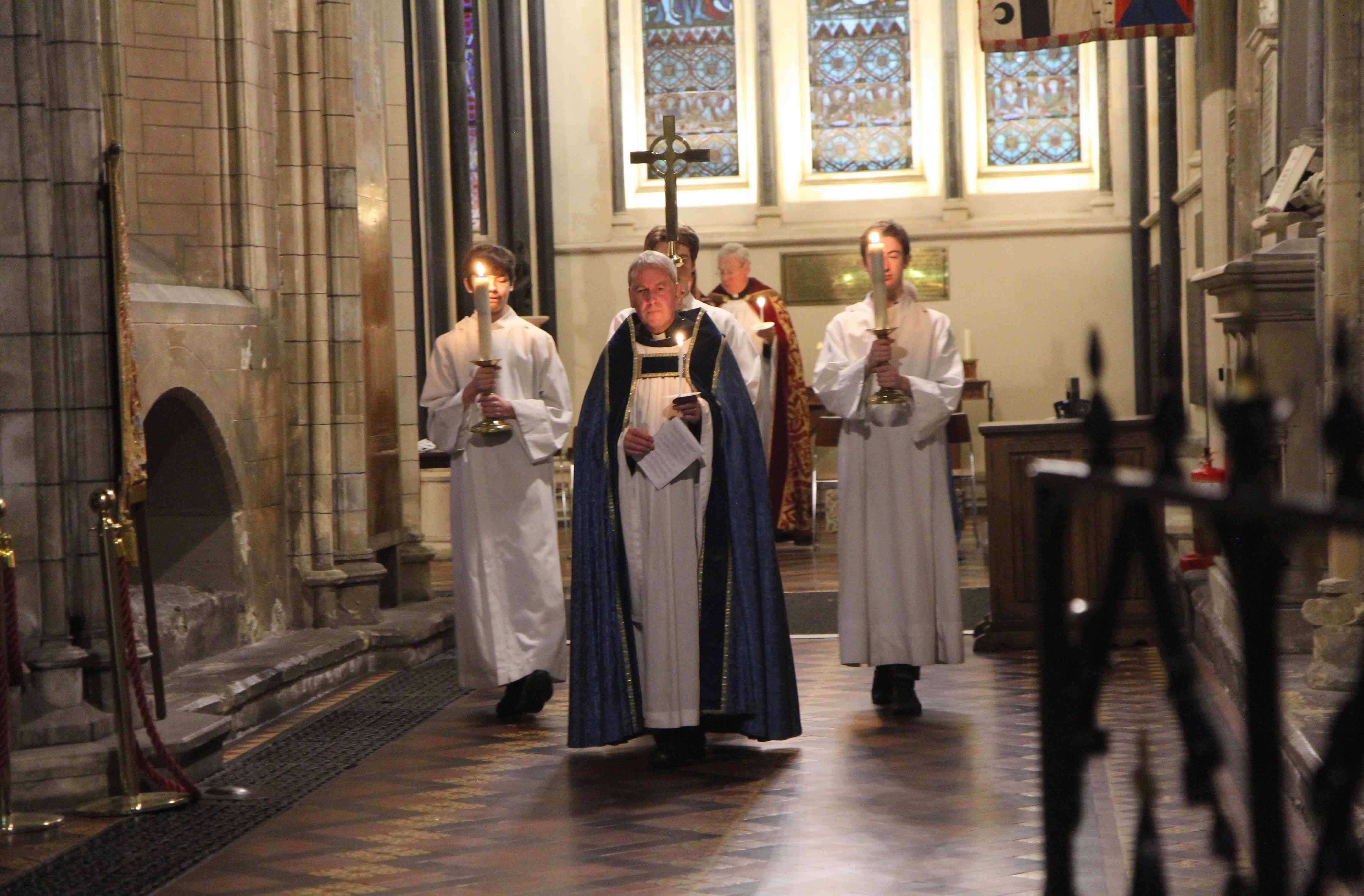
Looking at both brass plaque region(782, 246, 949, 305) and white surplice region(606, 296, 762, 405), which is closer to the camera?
white surplice region(606, 296, 762, 405)

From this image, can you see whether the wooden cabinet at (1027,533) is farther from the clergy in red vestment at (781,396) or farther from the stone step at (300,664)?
the clergy in red vestment at (781,396)

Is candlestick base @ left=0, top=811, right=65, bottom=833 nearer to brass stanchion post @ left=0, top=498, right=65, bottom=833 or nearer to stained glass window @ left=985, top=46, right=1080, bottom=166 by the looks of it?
brass stanchion post @ left=0, top=498, right=65, bottom=833

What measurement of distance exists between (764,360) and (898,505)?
16.0 feet

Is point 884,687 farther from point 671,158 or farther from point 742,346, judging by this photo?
point 671,158

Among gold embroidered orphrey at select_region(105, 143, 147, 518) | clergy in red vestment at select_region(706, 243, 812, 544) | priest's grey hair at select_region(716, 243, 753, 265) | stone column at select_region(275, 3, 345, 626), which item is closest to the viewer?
gold embroidered orphrey at select_region(105, 143, 147, 518)

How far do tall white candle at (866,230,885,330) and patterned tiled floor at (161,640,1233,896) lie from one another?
137cm

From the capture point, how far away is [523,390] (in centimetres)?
639

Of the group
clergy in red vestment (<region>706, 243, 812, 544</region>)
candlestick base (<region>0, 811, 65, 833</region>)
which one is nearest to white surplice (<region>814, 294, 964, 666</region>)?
candlestick base (<region>0, 811, 65, 833</region>)

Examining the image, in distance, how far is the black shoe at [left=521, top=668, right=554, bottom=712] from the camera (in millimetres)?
6176

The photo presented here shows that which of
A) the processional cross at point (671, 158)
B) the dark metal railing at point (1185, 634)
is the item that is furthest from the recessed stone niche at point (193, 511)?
the dark metal railing at point (1185, 634)

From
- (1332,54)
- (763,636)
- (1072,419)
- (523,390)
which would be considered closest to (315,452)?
(523,390)

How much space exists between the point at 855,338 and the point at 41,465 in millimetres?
2811

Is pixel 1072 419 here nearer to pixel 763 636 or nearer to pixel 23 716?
pixel 763 636

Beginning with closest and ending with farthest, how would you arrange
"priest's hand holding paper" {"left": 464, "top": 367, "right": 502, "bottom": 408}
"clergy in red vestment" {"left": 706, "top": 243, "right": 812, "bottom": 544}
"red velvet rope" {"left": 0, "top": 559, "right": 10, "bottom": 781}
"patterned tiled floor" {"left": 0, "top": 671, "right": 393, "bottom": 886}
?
1. "patterned tiled floor" {"left": 0, "top": 671, "right": 393, "bottom": 886}
2. "red velvet rope" {"left": 0, "top": 559, "right": 10, "bottom": 781}
3. "priest's hand holding paper" {"left": 464, "top": 367, "right": 502, "bottom": 408}
4. "clergy in red vestment" {"left": 706, "top": 243, "right": 812, "bottom": 544}
